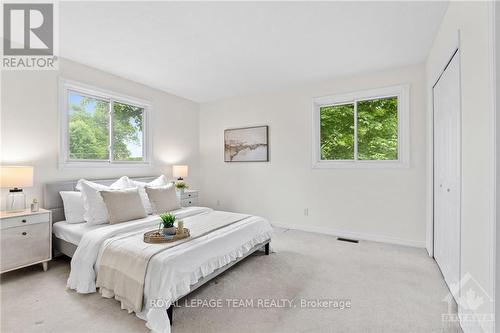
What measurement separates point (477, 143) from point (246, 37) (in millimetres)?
2326

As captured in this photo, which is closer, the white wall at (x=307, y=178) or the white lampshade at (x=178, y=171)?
the white wall at (x=307, y=178)

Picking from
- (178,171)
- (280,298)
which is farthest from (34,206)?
(280,298)

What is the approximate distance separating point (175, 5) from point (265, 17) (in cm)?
86

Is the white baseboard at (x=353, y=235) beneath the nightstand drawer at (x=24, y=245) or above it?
beneath

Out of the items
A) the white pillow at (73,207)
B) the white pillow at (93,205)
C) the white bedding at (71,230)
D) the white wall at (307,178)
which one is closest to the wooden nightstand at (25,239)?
the white bedding at (71,230)

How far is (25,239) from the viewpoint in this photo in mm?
2494

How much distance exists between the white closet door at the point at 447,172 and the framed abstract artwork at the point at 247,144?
2.65 m

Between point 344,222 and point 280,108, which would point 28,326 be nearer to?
point 344,222

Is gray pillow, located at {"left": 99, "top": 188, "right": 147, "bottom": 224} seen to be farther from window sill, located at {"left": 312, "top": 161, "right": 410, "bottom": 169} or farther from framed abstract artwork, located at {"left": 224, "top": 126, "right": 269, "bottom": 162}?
window sill, located at {"left": 312, "top": 161, "right": 410, "bottom": 169}

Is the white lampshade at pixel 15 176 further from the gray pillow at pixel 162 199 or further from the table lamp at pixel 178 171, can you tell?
the table lamp at pixel 178 171

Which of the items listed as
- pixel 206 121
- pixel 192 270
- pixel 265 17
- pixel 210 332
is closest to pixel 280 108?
pixel 206 121

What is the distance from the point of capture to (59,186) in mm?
3072

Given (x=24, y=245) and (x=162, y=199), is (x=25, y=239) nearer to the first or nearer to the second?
(x=24, y=245)

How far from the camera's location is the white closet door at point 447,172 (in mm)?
2039
